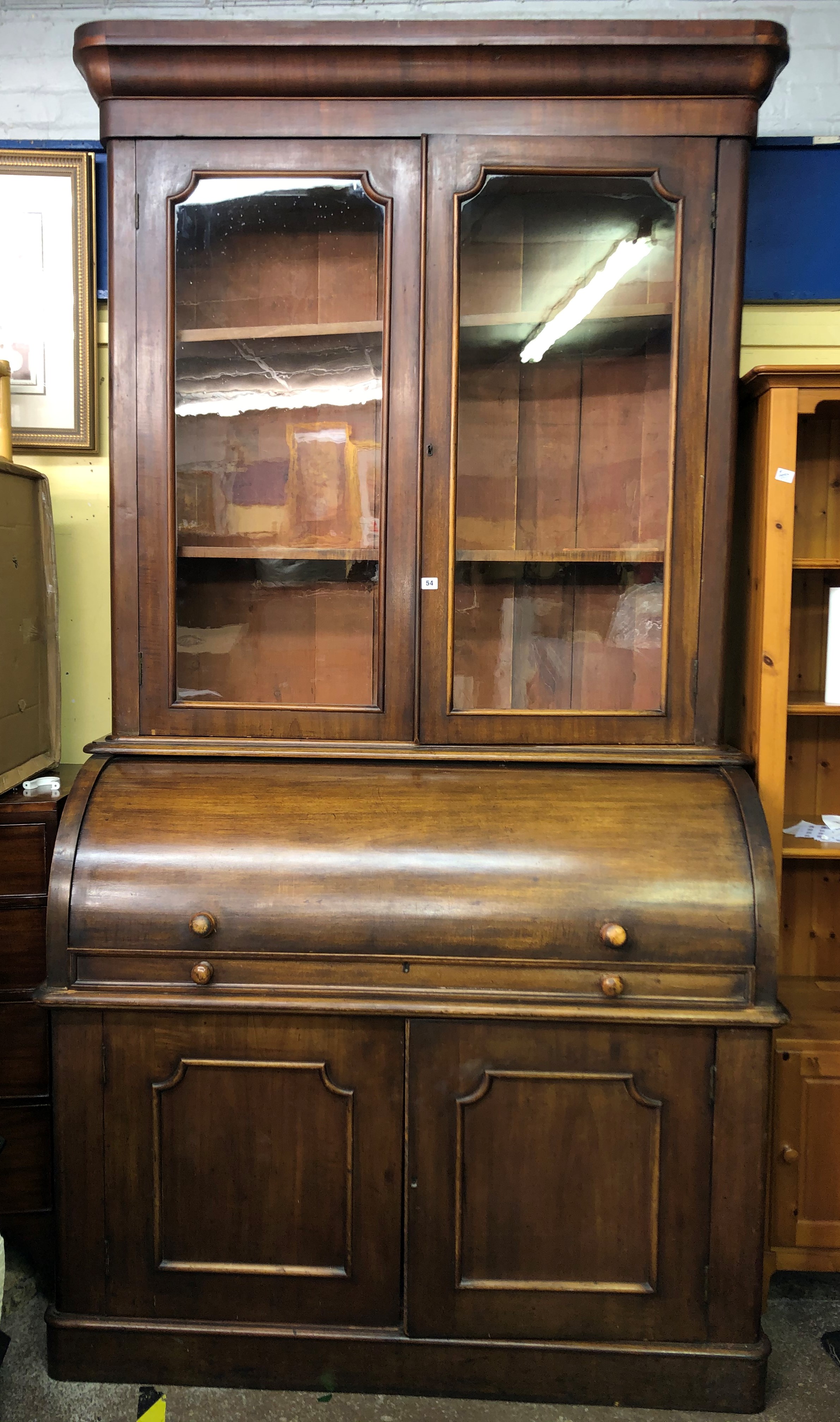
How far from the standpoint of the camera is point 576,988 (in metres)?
1.53

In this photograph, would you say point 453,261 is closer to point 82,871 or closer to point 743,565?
point 743,565

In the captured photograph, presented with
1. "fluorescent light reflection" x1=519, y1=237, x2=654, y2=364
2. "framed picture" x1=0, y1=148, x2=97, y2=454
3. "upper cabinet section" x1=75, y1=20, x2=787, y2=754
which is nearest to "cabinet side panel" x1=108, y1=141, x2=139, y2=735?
"upper cabinet section" x1=75, y1=20, x2=787, y2=754

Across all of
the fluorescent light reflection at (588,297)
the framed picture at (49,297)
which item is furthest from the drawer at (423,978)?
the framed picture at (49,297)

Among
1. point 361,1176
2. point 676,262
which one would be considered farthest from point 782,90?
point 361,1176

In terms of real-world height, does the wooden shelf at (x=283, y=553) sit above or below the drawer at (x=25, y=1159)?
above

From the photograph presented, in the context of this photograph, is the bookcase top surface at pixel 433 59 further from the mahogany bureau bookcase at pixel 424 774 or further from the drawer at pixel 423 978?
the drawer at pixel 423 978

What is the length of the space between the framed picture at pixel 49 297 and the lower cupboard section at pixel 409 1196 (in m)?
1.43

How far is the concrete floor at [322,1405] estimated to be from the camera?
1.55 m

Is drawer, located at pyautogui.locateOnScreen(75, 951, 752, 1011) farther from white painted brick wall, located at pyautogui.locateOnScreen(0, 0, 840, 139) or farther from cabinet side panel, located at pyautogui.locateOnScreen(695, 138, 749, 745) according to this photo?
white painted brick wall, located at pyautogui.locateOnScreen(0, 0, 840, 139)

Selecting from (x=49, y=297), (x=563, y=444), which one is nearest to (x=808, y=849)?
(x=563, y=444)

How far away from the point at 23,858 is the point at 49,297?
1.36 metres

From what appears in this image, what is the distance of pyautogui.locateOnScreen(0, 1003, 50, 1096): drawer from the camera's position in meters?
1.83

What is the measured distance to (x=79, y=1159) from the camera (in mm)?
1586

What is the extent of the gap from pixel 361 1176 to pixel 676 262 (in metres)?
1.72
